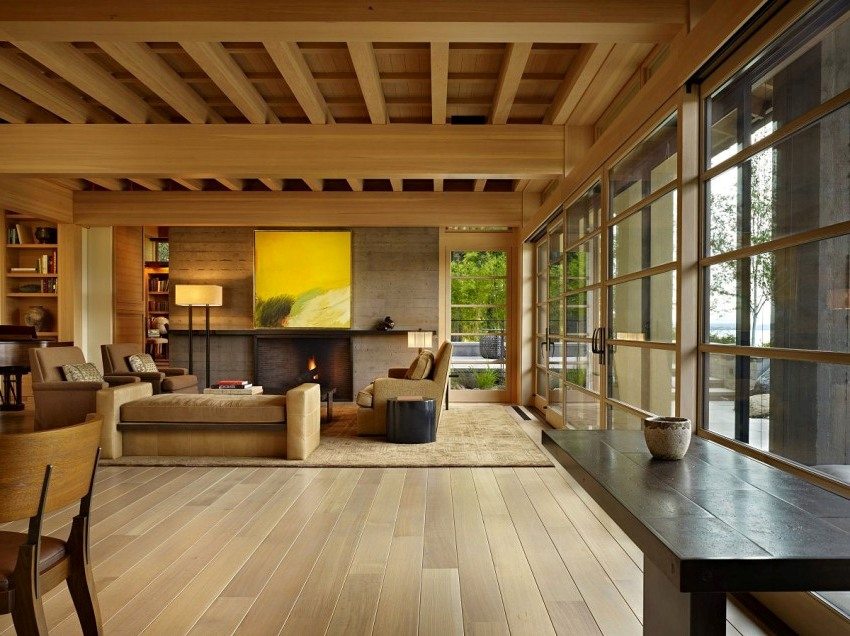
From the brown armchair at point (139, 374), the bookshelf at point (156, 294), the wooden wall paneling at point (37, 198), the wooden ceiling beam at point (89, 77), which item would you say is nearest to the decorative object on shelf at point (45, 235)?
the wooden wall paneling at point (37, 198)

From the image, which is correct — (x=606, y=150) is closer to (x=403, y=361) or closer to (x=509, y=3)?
(x=509, y=3)

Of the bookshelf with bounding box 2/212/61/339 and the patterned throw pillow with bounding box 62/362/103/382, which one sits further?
the bookshelf with bounding box 2/212/61/339

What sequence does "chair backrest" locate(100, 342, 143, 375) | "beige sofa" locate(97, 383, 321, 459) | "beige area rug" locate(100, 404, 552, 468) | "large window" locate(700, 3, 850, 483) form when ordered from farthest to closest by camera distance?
"chair backrest" locate(100, 342, 143, 375) → "beige sofa" locate(97, 383, 321, 459) → "beige area rug" locate(100, 404, 552, 468) → "large window" locate(700, 3, 850, 483)

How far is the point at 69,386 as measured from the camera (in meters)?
5.88

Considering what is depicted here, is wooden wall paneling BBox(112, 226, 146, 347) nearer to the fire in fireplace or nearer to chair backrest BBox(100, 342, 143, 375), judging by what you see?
chair backrest BBox(100, 342, 143, 375)

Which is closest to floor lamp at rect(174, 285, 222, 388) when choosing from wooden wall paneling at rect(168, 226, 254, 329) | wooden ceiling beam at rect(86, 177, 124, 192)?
wooden wall paneling at rect(168, 226, 254, 329)

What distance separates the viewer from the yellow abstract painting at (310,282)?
8.98m

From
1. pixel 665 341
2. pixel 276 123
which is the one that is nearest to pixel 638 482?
pixel 665 341

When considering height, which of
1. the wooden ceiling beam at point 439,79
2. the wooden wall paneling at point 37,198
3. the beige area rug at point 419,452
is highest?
the wooden ceiling beam at point 439,79

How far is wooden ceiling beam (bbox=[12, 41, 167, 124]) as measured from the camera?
12.9ft

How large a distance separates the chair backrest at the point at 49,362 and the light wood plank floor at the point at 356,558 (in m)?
2.38

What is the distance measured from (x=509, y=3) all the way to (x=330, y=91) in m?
2.17

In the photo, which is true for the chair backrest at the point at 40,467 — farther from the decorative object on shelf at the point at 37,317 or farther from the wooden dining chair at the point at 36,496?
the decorative object on shelf at the point at 37,317

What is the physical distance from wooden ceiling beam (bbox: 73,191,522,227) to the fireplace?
5.85ft
